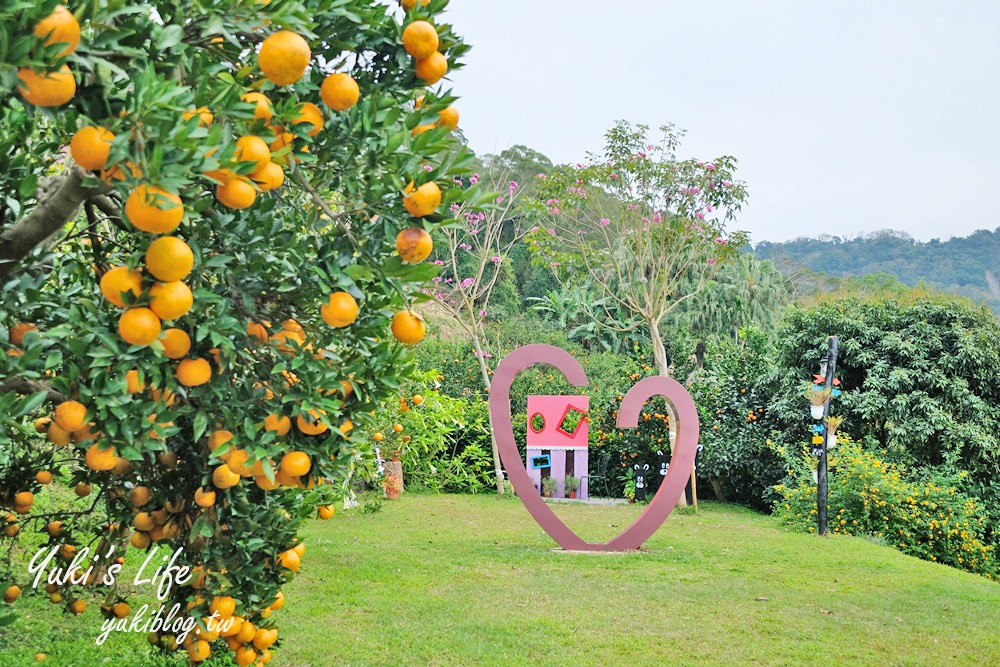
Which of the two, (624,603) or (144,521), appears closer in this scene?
(144,521)

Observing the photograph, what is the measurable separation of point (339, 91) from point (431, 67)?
0.27 meters

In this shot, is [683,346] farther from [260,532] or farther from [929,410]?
[260,532]

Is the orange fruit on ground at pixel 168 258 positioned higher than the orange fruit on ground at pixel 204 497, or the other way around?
the orange fruit on ground at pixel 168 258

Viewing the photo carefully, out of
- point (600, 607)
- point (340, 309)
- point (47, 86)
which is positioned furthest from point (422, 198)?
point (600, 607)

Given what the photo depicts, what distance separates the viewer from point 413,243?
80.4 inches

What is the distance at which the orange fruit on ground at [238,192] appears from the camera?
1.88 metres

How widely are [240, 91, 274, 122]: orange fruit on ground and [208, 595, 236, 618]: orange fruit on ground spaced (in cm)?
186

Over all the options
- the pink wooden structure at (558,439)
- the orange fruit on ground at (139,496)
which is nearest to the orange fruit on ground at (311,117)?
the orange fruit on ground at (139,496)

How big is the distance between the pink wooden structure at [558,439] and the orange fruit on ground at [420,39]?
938 centimetres

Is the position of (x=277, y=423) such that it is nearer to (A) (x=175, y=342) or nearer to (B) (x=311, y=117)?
(A) (x=175, y=342)

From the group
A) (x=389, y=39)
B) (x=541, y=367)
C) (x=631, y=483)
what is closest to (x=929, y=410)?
(x=631, y=483)

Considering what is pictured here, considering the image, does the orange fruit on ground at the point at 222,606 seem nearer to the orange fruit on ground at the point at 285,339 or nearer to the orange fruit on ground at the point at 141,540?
the orange fruit on ground at the point at 141,540

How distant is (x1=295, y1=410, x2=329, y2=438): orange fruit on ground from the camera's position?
2.15 meters

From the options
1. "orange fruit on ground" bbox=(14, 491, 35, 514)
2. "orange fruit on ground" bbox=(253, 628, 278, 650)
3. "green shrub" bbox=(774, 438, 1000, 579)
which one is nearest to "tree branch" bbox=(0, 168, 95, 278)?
"orange fruit on ground" bbox=(14, 491, 35, 514)
